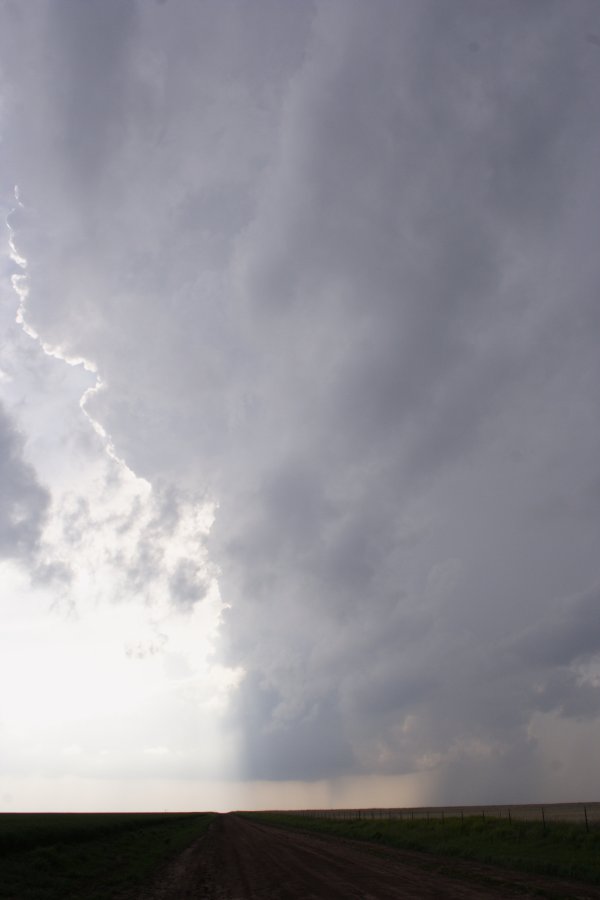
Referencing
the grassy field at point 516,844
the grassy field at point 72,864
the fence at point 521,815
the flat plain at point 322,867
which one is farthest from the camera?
the fence at point 521,815

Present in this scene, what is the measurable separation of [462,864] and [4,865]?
20.6 metres

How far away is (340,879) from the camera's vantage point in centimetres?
2336

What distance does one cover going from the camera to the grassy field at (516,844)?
1017 inches

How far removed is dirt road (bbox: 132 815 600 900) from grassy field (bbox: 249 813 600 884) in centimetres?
173

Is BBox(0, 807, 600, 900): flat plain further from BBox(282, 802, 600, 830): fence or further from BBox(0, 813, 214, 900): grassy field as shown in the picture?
BBox(282, 802, 600, 830): fence

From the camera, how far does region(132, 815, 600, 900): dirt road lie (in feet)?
64.3

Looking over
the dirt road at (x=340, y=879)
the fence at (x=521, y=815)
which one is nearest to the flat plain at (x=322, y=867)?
the dirt road at (x=340, y=879)

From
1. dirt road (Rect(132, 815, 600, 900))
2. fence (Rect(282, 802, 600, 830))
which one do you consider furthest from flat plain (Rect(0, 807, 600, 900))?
fence (Rect(282, 802, 600, 830))

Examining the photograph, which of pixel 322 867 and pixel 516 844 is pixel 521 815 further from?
pixel 322 867

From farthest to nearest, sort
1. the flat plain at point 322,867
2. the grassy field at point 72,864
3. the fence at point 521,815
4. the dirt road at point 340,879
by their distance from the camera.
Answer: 1. the fence at point 521,815
2. the grassy field at point 72,864
3. the flat plain at point 322,867
4. the dirt road at point 340,879

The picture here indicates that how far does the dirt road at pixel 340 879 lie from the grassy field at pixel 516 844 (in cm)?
173

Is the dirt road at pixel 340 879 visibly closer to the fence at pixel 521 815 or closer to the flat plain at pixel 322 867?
the flat plain at pixel 322 867

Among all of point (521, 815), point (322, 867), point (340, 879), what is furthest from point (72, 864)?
point (521, 815)

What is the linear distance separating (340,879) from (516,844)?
627 inches
